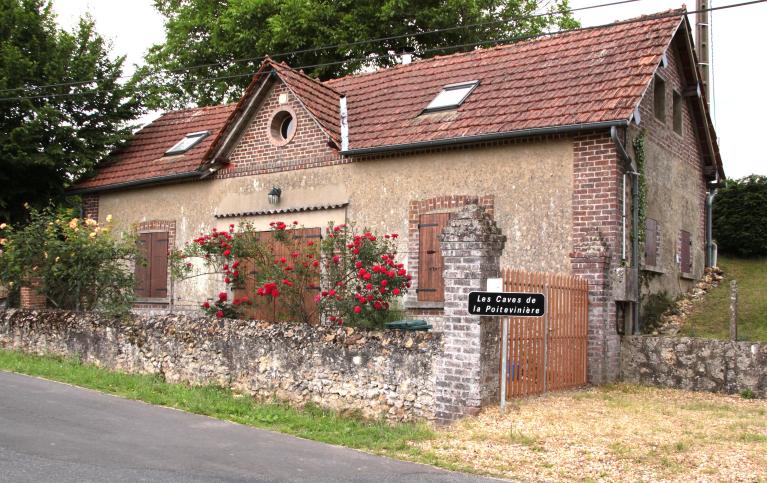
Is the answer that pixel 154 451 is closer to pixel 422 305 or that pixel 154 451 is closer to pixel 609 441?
pixel 609 441

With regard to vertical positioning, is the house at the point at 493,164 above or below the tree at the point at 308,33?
below

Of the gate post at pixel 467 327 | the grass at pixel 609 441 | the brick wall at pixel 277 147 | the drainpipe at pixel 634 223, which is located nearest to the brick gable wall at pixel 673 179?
the drainpipe at pixel 634 223

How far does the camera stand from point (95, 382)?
38.8 feet

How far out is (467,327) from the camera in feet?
30.8

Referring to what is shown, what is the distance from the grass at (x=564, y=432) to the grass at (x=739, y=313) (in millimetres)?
2346

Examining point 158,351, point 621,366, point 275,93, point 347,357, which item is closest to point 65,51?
point 275,93

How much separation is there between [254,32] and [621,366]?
64.6ft

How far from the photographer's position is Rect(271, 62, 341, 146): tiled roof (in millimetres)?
16359

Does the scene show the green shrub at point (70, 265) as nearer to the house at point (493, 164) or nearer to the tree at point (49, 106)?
the house at point (493, 164)

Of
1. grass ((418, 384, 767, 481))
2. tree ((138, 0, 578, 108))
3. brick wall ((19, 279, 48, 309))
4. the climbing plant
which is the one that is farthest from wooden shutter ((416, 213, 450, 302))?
tree ((138, 0, 578, 108))

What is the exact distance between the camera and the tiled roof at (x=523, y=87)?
535 inches

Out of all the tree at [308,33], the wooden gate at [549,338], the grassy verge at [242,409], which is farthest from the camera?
the tree at [308,33]

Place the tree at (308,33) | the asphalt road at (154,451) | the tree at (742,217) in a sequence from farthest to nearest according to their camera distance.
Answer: the tree at (308,33) < the tree at (742,217) < the asphalt road at (154,451)

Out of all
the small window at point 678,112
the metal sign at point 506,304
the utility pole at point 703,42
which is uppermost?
the utility pole at point 703,42
